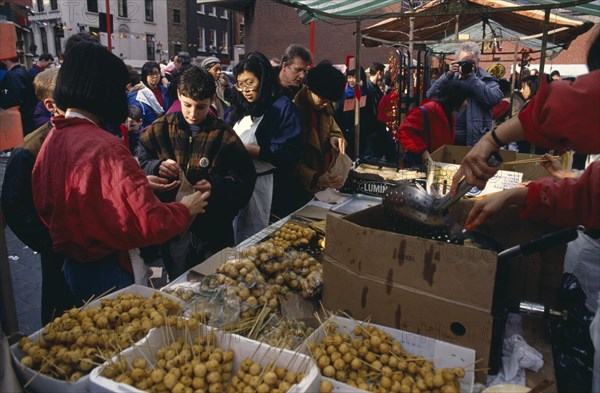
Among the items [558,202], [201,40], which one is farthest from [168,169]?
[201,40]

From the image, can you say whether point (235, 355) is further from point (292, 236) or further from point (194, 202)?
point (292, 236)

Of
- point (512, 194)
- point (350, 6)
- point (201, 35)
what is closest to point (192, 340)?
point (512, 194)

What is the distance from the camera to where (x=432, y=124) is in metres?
4.46

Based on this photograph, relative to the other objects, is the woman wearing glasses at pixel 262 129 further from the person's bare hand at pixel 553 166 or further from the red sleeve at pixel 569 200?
the red sleeve at pixel 569 200

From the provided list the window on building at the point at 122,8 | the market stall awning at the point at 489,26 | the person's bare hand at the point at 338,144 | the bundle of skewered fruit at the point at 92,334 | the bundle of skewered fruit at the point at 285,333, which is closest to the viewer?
the bundle of skewered fruit at the point at 92,334

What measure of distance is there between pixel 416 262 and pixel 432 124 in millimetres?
3145

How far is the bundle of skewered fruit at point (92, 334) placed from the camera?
142 cm

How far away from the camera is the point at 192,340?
1.62 m

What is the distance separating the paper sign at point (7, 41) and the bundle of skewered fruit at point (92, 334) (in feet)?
2.92

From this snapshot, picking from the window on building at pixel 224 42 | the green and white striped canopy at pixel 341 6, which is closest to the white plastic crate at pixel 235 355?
the green and white striped canopy at pixel 341 6

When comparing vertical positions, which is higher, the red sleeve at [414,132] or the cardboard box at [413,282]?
the red sleeve at [414,132]

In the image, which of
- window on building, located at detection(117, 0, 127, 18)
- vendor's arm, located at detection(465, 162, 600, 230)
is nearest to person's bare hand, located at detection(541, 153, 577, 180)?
vendor's arm, located at detection(465, 162, 600, 230)

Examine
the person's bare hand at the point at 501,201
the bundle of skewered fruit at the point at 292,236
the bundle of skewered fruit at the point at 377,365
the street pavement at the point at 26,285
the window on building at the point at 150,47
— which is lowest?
the street pavement at the point at 26,285

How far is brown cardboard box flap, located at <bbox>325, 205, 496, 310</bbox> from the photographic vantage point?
1.50m
